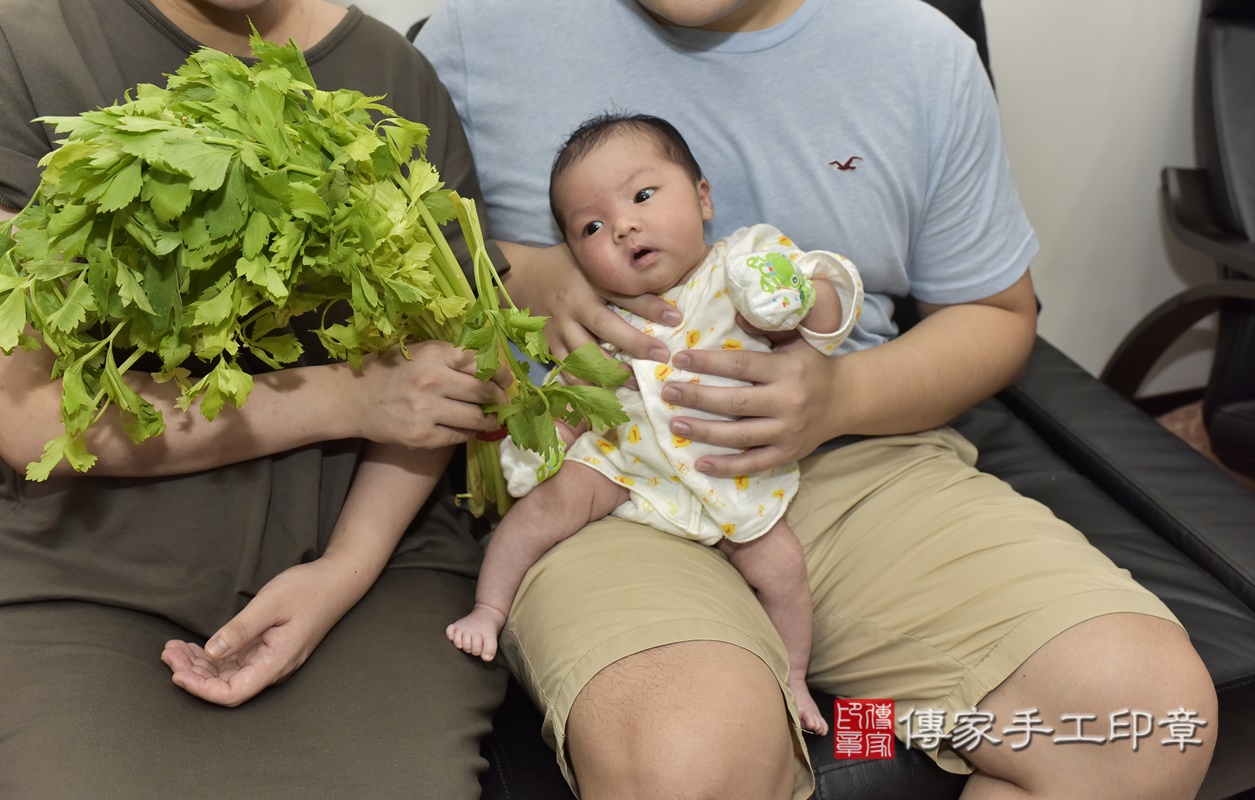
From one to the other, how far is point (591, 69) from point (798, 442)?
2.20 ft

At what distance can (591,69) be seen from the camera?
1.47 m

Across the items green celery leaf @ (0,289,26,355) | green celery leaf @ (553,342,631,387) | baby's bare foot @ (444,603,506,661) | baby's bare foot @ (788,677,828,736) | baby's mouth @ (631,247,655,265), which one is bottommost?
baby's bare foot @ (788,677,828,736)

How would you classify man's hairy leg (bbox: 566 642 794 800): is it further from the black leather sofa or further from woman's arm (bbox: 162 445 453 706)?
woman's arm (bbox: 162 445 453 706)

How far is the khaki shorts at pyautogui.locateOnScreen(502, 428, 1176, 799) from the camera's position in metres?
1.15

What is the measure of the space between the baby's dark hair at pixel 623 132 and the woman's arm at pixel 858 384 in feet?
0.97

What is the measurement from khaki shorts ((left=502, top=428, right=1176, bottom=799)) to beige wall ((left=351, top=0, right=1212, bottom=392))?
123 centimetres

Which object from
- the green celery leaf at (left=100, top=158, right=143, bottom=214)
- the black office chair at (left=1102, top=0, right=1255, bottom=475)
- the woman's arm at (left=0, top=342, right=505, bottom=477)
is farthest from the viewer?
the black office chair at (left=1102, top=0, right=1255, bottom=475)

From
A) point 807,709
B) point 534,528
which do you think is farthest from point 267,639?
point 807,709

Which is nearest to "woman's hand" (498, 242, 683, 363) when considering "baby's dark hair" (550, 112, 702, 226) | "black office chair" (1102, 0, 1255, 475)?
"baby's dark hair" (550, 112, 702, 226)

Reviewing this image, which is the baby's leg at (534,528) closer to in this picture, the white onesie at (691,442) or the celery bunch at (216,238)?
the white onesie at (691,442)

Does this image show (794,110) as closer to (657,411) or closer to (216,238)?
(657,411)

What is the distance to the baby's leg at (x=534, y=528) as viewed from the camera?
1302 mm

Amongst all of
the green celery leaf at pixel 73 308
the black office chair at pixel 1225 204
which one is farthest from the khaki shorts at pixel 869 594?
the black office chair at pixel 1225 204

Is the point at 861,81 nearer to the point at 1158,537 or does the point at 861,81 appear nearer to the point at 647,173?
the point at 647,173
